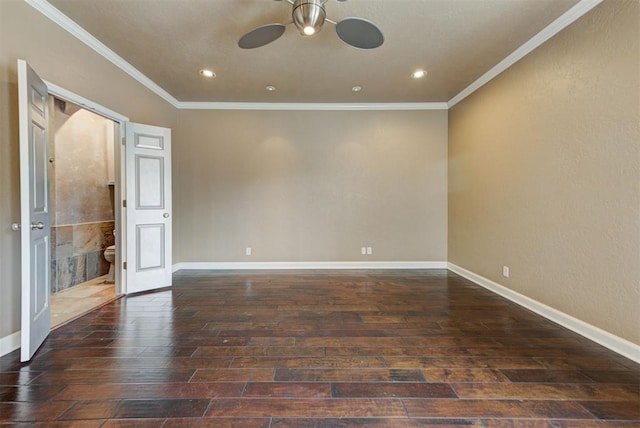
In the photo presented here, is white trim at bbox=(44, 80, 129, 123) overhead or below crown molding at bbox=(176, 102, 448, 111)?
below

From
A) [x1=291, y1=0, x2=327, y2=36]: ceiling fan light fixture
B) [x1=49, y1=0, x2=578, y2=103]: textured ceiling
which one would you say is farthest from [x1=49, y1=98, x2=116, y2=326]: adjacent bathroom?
[x1=291, y1=0, x2=327, y2=36]: ceiling fan light fixture

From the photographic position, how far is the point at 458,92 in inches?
164

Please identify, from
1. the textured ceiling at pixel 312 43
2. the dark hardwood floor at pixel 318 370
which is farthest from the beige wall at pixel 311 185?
the dark hardwood floor at pixel 318 370

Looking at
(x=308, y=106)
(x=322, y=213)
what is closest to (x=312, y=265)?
(x=322, y=213)

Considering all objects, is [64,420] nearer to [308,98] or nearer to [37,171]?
[37,171]

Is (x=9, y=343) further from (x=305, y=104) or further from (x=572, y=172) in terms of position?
(x=572, y=172)

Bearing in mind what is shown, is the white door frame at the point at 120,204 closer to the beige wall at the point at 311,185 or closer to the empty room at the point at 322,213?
the empty room at the point at 322,213

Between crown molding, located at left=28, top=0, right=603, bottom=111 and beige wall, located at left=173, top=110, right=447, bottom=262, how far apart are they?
114mm

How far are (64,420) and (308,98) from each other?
4.34m

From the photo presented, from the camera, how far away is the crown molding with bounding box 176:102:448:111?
4.59 meters

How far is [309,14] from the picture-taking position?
79.6 inches

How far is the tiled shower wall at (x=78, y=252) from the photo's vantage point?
3.68 m

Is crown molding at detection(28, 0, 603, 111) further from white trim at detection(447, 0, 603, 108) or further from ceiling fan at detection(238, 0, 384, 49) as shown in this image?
ceiling fan at detection(238, 0, 384, 49)

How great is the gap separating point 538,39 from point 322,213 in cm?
343
